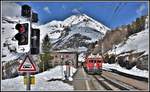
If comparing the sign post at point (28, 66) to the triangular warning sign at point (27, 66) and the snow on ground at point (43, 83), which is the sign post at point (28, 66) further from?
the snow on ground at point (43, 83)

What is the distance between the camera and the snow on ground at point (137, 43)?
77.6 ft

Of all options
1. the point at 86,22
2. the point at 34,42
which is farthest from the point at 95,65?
the point at 34,42

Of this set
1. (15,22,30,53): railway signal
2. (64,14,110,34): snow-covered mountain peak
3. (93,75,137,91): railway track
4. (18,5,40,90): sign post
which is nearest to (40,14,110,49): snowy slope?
(64,14,110,34): snow-covered mountain peak

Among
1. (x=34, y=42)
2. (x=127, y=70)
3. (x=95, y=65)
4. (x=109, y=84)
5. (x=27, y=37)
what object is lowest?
(x=109, y=84)

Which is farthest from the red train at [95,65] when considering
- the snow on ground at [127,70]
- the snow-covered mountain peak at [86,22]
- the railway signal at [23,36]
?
the railway signal at [23,36]

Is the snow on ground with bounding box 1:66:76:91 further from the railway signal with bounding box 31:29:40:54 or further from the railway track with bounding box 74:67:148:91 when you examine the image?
the railway signal with bounding box 31:29:40:54

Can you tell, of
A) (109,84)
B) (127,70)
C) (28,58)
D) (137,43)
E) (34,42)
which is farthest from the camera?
(127,70)

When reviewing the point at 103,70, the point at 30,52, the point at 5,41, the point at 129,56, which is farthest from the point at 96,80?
the point at 30,52

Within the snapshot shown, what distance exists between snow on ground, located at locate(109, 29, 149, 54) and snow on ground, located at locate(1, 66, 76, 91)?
346 centimetres

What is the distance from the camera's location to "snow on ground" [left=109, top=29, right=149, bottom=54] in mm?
23641

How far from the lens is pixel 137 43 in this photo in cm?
2542

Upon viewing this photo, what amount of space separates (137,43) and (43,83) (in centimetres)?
672

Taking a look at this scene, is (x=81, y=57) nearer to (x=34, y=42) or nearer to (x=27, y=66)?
(x=27, y=66)

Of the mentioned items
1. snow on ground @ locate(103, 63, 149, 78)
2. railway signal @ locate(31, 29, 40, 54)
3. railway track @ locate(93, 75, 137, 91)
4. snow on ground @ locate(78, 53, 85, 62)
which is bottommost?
railway track @ locate(93, 75, 137, 91)
